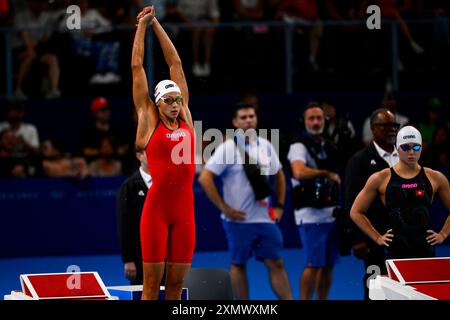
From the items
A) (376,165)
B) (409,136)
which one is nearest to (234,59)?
(376,165)

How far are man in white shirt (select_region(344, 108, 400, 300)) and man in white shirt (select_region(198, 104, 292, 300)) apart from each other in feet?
3.95

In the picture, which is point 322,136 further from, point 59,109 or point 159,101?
point 59,109

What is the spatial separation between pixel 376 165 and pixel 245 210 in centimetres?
161

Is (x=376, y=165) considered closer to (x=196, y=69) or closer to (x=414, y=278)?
(x=414, y=278)

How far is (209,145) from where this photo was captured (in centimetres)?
1229

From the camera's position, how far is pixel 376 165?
9359mm

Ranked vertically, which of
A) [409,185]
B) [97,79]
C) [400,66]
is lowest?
[409,185]

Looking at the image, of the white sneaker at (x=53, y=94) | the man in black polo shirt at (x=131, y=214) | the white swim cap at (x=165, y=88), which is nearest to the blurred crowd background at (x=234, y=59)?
the white sneaker at (x=53, y=94)

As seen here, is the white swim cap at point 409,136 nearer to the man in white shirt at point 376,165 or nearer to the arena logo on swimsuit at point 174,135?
the man in white shirt at point 376,165

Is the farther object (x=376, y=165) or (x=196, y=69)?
(x=196, y=69)

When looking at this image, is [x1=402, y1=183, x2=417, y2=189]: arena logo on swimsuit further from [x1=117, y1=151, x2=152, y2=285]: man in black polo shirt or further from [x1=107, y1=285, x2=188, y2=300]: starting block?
[x1=117, y1=151, x2=152, y2=285]: man in black polo shirt

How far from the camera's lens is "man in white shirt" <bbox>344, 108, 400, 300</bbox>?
30.6 ft

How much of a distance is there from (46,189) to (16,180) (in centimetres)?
37

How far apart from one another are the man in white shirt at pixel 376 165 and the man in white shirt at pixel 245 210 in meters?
1.20
